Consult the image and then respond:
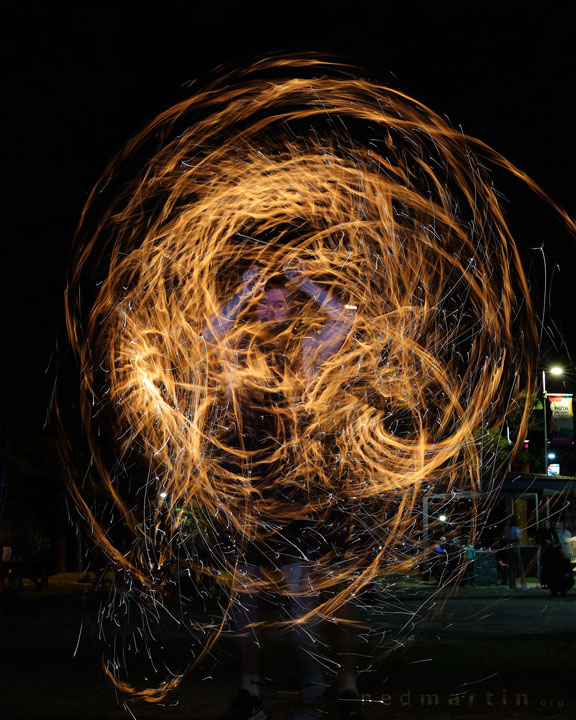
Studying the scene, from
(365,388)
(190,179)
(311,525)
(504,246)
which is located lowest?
(311,525)

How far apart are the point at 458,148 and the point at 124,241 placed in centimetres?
297

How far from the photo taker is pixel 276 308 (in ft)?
16.9

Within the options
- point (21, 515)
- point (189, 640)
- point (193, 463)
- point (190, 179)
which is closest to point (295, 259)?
point (190, 179)

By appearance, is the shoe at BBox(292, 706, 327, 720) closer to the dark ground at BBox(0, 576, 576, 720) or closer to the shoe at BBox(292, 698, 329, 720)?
the shoe at BBox(292, 698, 329, 720)

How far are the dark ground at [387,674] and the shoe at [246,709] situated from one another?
0.78ft

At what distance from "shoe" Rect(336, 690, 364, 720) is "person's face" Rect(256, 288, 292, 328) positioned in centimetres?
184

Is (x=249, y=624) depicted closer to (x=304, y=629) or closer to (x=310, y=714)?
(x=304, y=629)

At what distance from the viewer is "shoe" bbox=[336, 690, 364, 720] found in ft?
15.0

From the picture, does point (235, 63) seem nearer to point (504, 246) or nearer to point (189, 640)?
point (504, 246)

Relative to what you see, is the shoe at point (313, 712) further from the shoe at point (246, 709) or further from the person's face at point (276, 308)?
the person's face at point (276, 308)

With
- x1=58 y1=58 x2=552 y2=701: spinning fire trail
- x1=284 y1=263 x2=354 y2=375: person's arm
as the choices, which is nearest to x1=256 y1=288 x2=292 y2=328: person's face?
x1=284 y1=263 x2=354 y2=375: person's arm

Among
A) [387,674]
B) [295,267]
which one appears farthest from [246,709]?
[295,267]

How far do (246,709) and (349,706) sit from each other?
0.48 m

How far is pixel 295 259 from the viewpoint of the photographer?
9.75 meters
